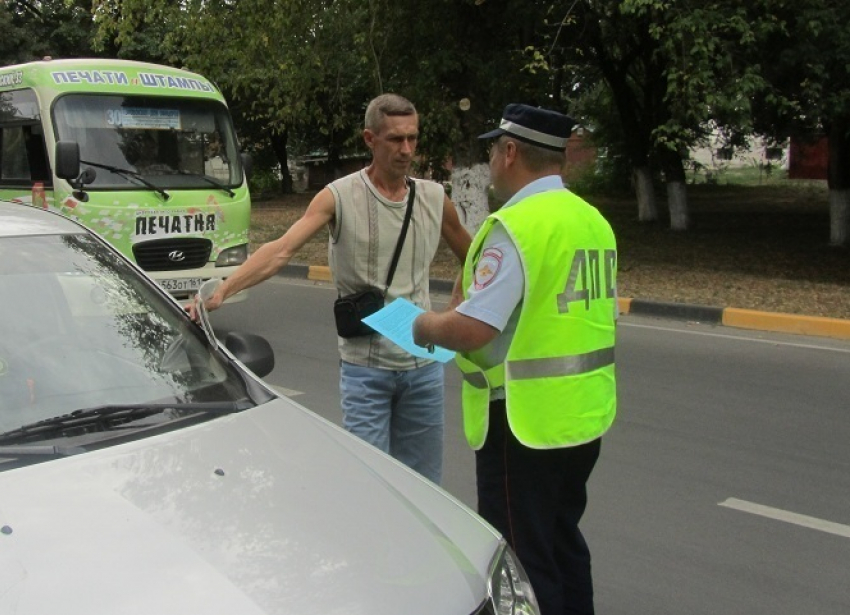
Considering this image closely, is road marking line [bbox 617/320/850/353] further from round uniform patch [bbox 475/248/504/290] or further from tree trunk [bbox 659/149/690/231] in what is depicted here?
tree trunk [bbox 659/149/690/231]

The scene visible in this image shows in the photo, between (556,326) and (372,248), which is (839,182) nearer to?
(372,248)

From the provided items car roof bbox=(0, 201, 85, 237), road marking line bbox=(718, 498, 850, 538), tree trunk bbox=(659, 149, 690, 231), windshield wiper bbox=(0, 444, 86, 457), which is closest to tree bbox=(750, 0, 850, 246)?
A: tree trunk bbox=(659, 149, 690, 231)

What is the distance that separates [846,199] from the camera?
16359 mm

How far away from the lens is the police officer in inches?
119

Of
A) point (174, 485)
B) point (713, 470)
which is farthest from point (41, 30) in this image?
point (174, 485)

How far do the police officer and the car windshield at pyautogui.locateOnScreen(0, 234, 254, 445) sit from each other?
0.71 meters

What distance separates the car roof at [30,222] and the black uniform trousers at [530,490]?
157cm

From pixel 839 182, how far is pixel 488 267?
1463cm

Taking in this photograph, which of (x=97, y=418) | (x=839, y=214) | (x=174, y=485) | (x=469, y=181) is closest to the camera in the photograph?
(x=174, y=485)

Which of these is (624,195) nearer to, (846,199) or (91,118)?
(846,199)

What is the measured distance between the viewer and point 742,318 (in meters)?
10.3

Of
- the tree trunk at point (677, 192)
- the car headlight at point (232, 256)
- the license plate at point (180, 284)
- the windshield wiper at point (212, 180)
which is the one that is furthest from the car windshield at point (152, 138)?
the tree trunk at point (677, 192)

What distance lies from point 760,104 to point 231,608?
49.1ft

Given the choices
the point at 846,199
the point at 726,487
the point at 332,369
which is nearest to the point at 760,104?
the point at 846,199
